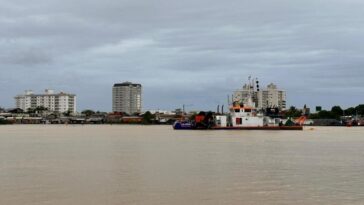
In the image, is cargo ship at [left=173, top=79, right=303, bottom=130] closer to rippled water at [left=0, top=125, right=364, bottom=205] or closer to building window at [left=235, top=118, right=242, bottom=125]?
building window at [left=235, top=118, right=242, bottom=125]

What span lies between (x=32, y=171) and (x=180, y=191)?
42.4 ft

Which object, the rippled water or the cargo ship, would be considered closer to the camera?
the rippled water

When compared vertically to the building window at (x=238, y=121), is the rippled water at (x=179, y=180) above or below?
below

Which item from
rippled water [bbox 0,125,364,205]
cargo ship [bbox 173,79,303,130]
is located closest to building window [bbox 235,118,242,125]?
cargo ship [bbox 173,79,303,130]

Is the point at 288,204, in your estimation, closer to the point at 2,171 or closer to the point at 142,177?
the point at 142,177

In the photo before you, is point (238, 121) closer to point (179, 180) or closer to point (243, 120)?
point (243, 120)

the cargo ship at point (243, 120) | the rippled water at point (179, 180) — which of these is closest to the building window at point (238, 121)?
the cargo ship at point (243, 120)

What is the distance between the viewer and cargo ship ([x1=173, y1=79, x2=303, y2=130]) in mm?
124812

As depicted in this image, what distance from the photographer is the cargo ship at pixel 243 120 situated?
409 feet

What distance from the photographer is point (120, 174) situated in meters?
35.6

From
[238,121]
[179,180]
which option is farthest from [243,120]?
[179,180]

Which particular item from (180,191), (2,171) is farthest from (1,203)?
(2,171)

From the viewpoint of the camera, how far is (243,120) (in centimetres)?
12494

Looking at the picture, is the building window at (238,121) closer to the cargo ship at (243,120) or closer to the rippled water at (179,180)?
the cargo ship at (243,120)
